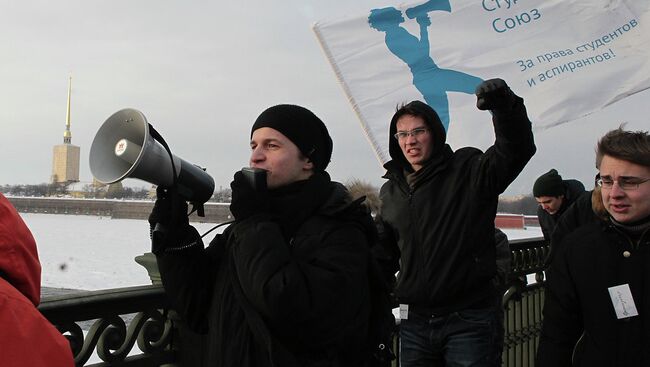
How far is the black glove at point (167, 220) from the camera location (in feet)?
5.63

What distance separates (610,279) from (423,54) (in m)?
2.40

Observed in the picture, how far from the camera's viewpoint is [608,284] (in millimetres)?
1938

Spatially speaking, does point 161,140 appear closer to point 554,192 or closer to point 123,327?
point 123,327

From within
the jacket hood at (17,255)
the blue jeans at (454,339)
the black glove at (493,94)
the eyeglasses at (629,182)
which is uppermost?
the black glove at (493,94)

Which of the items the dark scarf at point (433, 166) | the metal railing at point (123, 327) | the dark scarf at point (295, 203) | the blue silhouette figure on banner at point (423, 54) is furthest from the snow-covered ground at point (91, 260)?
the dark scarf at point (295, 203)

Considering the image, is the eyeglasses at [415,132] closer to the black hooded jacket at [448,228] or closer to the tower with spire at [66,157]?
the black hooded jacket at [448,228]

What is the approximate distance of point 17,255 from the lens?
1062mm

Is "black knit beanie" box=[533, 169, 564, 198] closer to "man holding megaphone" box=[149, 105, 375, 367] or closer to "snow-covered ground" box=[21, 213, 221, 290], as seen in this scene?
"man holding megaphone" box=[149, 105, 375, 367]

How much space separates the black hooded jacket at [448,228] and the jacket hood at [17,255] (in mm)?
1899

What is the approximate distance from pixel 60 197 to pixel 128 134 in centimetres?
7038

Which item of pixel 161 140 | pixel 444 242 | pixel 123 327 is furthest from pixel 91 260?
pixel 161 140

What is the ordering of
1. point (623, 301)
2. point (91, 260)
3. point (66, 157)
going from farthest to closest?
point (66, 157) → point (91, 260) → point (623, 301)

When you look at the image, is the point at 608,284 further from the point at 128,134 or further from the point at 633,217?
the point at 128,134

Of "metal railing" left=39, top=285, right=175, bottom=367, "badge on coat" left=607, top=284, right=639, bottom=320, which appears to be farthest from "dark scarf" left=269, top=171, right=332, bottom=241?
"badge on coat" left=607, top=284, right=639, bottom=320
